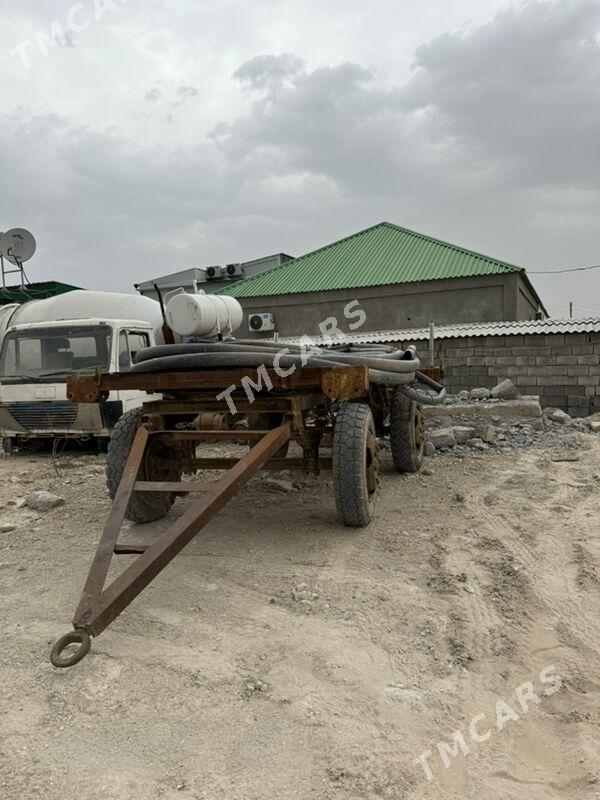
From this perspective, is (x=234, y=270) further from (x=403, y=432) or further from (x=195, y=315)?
(x=195, y=315)

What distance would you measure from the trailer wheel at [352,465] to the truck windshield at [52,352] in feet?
17.0

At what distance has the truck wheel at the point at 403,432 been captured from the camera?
6551mm

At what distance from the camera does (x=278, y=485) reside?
237 inches

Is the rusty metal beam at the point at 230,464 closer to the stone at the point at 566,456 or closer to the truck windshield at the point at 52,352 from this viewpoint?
the stone at the point at 566,456

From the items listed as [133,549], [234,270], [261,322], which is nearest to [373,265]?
[261,322]

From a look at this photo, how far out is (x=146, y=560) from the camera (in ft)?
9.28

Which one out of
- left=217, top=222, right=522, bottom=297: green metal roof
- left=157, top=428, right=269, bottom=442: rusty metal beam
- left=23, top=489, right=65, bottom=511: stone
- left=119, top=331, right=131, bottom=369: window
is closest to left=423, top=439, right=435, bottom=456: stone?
left=157, top=428, right=269, bottom=442: rusty metal beam

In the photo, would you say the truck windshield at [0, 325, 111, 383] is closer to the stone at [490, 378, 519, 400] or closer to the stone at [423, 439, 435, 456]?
the stone at [423, 439, 435, 456]

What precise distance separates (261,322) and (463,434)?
1774 cm

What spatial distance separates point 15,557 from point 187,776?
2.86m

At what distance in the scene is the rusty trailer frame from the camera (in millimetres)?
A: 2742

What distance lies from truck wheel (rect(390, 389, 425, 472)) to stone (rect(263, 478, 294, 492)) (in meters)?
1.25

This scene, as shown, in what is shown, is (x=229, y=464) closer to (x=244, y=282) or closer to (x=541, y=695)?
(x=541, y=695)

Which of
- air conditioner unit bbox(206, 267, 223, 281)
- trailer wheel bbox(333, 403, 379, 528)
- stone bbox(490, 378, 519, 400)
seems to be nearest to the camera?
trailer wheel bbox(333, 403, 379, 528)
